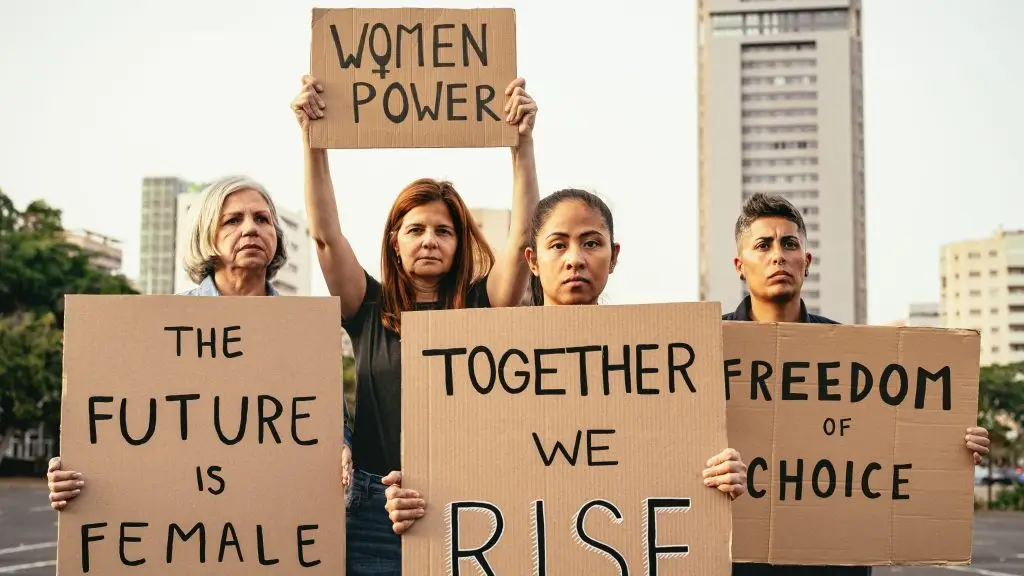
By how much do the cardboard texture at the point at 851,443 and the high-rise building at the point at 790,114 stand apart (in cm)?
13122

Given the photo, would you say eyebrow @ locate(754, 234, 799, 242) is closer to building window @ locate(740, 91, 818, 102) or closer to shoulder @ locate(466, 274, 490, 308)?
shoulder @ locate(466, 274, 490, 308)

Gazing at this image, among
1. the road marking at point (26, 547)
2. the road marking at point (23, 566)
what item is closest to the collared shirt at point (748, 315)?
→ the road marking at point (23, 566)

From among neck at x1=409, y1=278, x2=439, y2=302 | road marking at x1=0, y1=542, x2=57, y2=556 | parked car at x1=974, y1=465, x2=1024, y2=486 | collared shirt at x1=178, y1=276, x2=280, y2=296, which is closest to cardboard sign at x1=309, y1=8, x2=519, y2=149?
neck at x1=409, y1=278, x2=439, y2=302

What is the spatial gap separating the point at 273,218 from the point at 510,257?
784 mm

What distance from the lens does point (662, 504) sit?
3.19 meters

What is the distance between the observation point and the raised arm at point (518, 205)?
3.81 meters

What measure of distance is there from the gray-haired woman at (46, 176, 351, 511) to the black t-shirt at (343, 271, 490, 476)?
0.25 ft

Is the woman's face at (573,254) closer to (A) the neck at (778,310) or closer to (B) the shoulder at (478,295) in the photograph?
(B) the shoulder at (478,295)

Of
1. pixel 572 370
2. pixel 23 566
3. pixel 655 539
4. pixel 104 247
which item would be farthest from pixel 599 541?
pixel 104 247

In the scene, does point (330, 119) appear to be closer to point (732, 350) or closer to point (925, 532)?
point (732, 350)

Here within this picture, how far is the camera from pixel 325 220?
3.83 m

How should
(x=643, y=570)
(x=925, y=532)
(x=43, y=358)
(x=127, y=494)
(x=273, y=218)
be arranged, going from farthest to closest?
(x=43, y=358) → (x=273, y=218) → (x=925, y=532) → (x=127, y=494) → (x=643, y=570)

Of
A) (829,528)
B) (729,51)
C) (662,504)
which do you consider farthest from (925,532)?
(729,51)

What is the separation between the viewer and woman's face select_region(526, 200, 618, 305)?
11.5 ft
